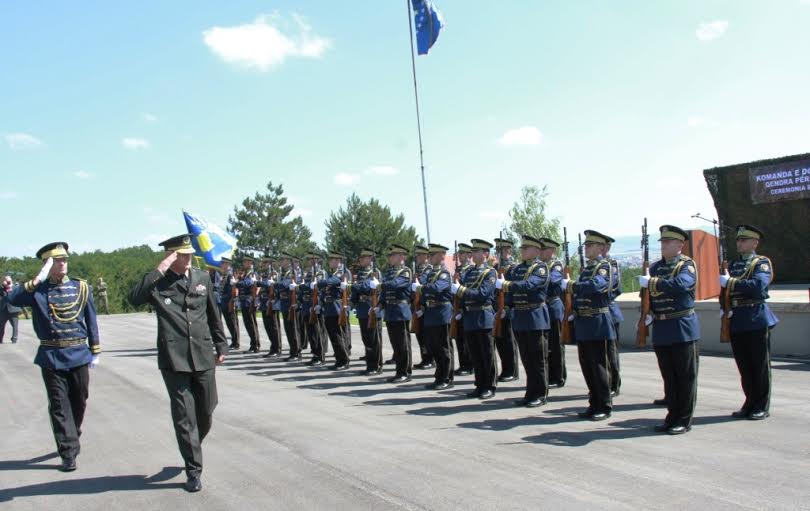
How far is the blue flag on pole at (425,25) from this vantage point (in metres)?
20.1

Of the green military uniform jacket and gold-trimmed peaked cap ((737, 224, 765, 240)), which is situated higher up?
gold-trimmed peaked cap ((737, 224, 765, 240))

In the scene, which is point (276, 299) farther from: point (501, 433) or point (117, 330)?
point (117, 330)

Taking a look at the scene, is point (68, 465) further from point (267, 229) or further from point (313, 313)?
point (267, 229)

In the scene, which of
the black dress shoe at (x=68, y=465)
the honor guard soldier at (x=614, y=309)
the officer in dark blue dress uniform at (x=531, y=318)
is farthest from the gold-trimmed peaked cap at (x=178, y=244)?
the honor guard soldier at (x=614, y=309)

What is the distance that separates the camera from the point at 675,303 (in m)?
6.62

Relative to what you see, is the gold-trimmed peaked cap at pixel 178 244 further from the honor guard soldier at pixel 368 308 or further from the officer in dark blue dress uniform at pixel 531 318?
the honor guard soldier at pixel 368 308

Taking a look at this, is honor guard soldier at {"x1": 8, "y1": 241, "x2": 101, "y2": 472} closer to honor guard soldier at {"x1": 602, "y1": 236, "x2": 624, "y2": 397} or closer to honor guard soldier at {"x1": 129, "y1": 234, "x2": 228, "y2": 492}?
honor guard soldier at {"x1": 129, "y1": 234, "x2": 228, "y2": 492}

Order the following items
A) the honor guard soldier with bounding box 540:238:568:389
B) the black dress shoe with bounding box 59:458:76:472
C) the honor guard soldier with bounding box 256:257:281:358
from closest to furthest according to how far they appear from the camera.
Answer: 1. the black dress shoe with bounding box 59:458:76:472
2. the honor guard soldier with bounding box 540:238:568:389
3. the honor guard soldier with bounding box 256:257:281:358

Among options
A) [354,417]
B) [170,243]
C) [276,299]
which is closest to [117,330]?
[276,299]

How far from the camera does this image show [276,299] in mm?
14383

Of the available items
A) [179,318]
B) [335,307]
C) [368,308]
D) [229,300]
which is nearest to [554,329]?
[368,308]

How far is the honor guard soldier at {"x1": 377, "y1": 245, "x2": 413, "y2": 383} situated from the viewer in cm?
1022

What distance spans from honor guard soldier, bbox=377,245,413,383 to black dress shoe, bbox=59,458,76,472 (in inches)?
198

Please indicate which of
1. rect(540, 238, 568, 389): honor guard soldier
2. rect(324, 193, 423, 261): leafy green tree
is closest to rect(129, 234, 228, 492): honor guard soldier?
rect(540, 238, 568, 389): honor guard soldier
